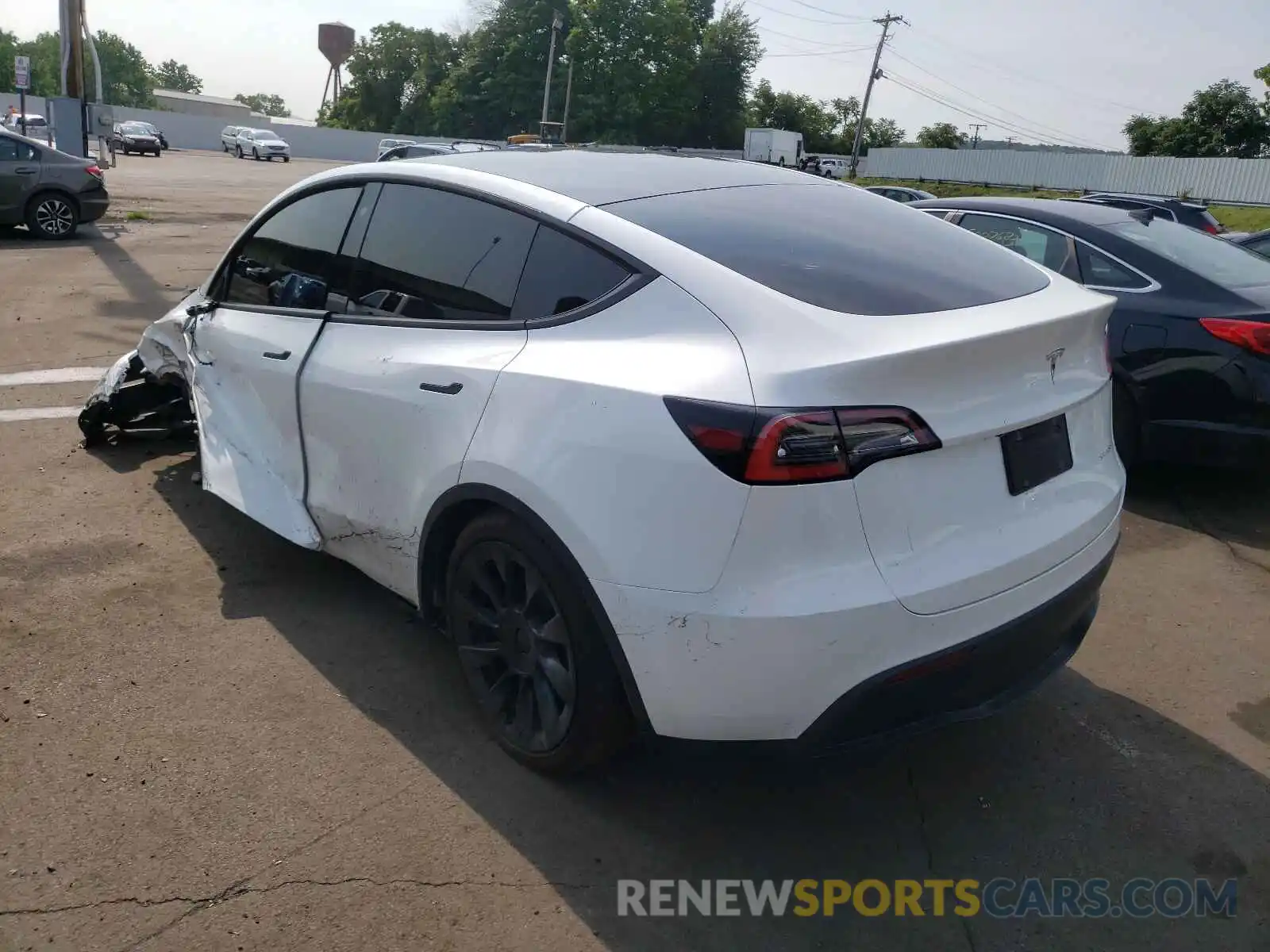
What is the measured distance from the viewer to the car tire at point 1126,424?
541 cm

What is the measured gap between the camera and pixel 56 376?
731cm

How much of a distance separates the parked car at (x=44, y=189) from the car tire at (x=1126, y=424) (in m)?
15.0

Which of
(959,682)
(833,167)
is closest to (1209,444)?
(959,682)

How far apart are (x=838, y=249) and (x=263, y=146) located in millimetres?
57620

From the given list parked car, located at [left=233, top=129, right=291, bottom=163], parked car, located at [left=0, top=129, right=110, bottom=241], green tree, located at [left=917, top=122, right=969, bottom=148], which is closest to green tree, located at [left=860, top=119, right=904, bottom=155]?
green tree, located at [left=917, top=122, right=969, bottom=148]

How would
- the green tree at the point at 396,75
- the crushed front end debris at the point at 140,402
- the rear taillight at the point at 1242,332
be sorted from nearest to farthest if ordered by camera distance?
the rear taillight at the point at 1242,332 < the crushed front end debris at the point at 140,402 < the green tree at the point at 396,75

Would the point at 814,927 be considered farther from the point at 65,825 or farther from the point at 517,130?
the point at 517,130

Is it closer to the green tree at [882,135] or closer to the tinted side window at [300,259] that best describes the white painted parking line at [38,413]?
the tinted side window at [300,259]

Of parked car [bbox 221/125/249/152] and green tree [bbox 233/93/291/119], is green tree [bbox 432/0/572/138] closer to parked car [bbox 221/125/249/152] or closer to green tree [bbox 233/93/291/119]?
parked car [bbox 221/125/249/152]

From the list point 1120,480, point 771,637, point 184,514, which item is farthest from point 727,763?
point 184,514

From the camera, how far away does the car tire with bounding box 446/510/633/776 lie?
266 centimetres

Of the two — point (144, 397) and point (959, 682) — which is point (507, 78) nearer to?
point (144, 397)

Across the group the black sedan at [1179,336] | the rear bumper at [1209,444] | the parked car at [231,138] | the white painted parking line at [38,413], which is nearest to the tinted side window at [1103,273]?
the black sedan at [1179,336]

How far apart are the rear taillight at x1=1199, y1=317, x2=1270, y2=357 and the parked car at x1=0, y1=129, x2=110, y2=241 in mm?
15309
